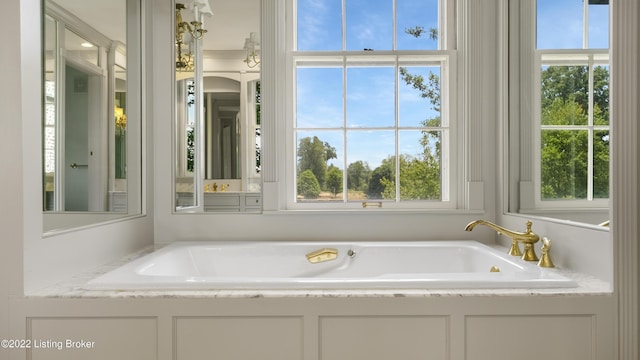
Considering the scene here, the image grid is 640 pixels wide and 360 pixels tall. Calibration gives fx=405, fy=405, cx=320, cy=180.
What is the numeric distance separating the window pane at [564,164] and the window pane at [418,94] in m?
0.69

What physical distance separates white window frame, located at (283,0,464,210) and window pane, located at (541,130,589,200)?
0.55 meters

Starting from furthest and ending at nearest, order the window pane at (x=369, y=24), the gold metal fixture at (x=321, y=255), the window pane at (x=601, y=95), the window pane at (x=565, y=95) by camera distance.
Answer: the window pane at (x=369, y=24) < the gold metal fixture at (x=321, y=255) < the window pane at (x=565, y=95) < the window pane at (x=601, y=95)

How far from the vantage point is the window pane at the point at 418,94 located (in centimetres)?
240

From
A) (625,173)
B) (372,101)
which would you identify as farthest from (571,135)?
(372,101)

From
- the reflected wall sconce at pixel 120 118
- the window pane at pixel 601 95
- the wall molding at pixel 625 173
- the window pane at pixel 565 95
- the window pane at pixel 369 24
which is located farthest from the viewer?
the window pane at pixel 369 24

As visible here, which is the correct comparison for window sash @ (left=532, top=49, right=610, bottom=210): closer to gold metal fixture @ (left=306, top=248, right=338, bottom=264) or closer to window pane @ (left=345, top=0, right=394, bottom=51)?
window pane @ (left=345, top=0, right=394, bottom=51)

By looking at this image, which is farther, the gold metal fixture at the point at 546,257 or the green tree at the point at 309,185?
the green tree at the point at 309,185

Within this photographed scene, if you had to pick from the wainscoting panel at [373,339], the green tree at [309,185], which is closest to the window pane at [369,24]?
the green tree at [309,185]

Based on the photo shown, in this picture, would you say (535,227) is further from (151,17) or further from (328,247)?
(151,17)

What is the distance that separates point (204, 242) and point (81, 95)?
0.97m

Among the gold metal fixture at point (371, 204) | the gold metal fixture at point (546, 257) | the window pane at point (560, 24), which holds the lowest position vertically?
the gold metal fixture at point (546, 257)

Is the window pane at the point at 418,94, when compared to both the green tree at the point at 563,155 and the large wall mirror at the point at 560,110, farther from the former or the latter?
the green tree at the point at 563,155

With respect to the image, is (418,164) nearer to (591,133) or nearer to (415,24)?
(415,24)

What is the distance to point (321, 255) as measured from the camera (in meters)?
2.10
